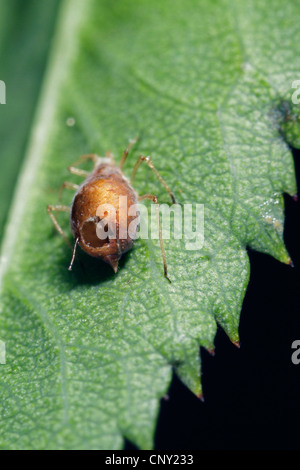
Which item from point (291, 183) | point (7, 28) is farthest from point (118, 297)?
point (7, 28)

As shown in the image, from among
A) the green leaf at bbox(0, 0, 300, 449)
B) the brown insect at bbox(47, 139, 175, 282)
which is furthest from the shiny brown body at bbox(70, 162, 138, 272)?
the green leaf at bbox(0, 0, 300, 449)

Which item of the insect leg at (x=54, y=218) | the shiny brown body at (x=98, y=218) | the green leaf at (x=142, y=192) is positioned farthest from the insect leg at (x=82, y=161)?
the shiny brown body at (x=98, y=218)

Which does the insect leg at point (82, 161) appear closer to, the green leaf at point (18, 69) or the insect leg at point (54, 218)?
the insect leg at point (54, 218)

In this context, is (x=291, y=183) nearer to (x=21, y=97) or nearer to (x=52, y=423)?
(x=52, y=423)

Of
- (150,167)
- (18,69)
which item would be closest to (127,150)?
(150,167)

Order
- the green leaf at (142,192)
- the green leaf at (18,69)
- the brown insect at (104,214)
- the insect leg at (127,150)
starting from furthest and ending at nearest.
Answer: the green leaf at (18,69) < the insect leg at (127,150) < the brown insect at (104,214) < the green leaf at (142,192)

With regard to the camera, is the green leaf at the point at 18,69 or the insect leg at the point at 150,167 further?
the green leaf at the point at 18,69
